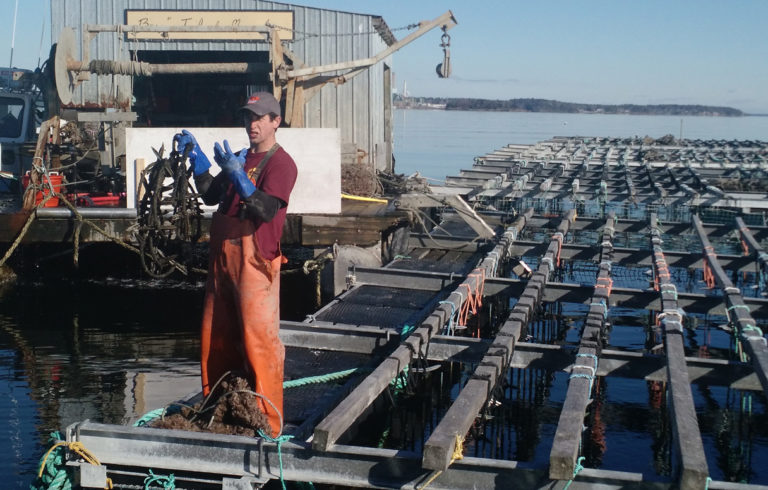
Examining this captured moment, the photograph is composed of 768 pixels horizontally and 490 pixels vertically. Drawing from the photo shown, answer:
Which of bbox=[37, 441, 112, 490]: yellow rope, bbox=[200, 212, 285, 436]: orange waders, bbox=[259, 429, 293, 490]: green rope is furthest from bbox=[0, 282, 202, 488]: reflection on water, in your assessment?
bbox=[259, 429, 293, 490]: green rope

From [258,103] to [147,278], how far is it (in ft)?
36.7

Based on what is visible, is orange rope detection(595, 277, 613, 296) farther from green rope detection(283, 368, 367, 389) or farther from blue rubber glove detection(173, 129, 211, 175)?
blue rubber glove detection(173, 129, 211, 175)

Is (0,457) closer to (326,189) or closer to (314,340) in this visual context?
(314,340)

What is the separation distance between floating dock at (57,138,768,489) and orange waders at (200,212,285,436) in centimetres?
41

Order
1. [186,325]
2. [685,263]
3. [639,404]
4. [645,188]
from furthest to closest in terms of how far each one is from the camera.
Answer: [645,188], [186,325], [685,263], [639,404]

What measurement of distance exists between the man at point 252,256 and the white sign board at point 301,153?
25.1 feet

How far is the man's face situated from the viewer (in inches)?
207

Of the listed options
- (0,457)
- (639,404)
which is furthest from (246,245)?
(639,404)

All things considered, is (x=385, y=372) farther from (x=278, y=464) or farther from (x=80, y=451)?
(x=80, y=451)

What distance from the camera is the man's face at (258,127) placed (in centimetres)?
527

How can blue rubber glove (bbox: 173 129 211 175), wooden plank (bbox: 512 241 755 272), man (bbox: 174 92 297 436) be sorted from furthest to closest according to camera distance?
wooden plank (bbox: 512 241 755 272)
blue rubber glove (bbox: 173 129 211 175)
man (bbox: 174 92 297 436)

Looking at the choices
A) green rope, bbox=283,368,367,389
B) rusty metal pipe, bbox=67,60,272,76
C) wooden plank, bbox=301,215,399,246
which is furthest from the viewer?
rusty metal pipe, bbox=67,60,272,76

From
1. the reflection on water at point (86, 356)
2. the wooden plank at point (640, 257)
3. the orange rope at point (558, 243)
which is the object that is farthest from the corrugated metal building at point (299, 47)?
the orange rope at point (558, 243)

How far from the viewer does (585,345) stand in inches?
275
